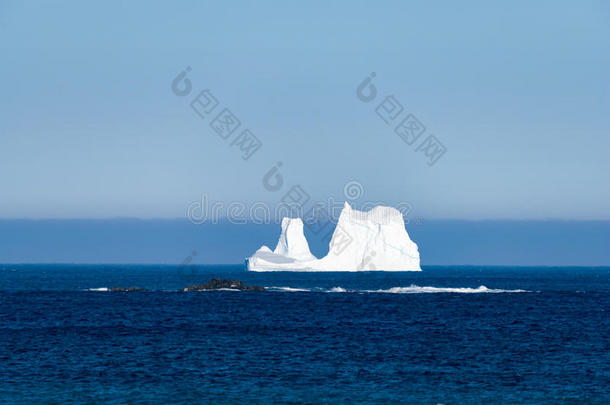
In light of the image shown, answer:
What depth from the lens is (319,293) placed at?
93.9 meters

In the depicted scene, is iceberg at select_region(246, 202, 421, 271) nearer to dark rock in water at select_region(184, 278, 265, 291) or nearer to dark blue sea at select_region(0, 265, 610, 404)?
dark rock in water at select_region(184, 278, 265, 291)

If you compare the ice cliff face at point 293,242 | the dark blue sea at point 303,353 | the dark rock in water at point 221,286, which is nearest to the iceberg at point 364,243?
the ice cliff face at point 293,242

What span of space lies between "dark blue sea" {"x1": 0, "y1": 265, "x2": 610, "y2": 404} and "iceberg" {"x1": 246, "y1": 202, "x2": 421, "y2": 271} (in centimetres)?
7711

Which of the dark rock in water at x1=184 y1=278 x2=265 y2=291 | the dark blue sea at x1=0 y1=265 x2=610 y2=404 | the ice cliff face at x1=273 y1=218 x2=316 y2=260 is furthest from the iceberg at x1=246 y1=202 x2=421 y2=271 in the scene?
the dark blue sea at x1=0 y1=265 x2=610 y2=404

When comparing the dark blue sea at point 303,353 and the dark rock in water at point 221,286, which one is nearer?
the dark blue sea at point 303,353

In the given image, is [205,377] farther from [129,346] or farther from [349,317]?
[349,317]

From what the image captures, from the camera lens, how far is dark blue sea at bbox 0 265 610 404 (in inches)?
1248

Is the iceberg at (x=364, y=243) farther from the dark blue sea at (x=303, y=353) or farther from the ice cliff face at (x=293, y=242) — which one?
the dark blue sea at (x=303, y=353)

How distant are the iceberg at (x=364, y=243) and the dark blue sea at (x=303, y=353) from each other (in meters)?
77.1

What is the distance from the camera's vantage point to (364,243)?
157 meters

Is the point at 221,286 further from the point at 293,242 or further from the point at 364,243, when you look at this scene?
the point at 293,242

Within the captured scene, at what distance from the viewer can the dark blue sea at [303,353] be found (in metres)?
31.7

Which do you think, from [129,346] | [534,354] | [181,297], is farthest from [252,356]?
[181,297]

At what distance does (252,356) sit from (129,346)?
309 inches
